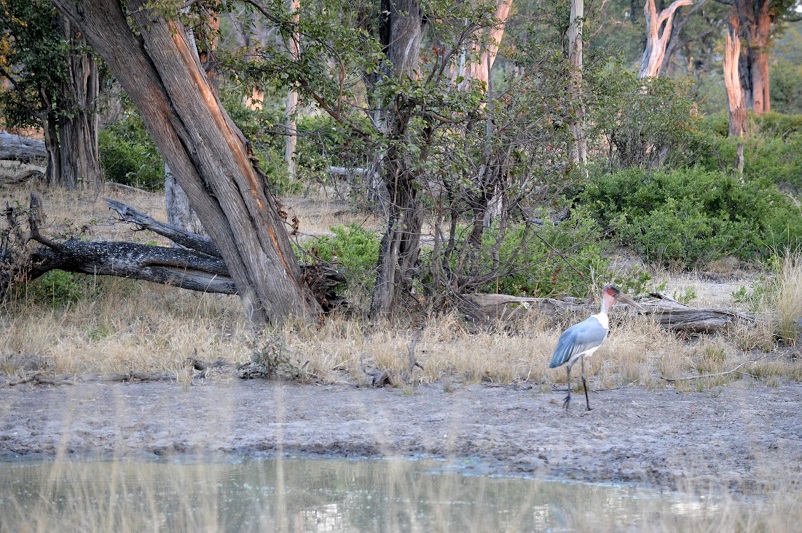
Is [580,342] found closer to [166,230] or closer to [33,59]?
[166,230]

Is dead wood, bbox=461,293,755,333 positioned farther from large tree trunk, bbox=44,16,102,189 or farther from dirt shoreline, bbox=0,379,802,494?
large tree trunk, bbox=44,16,102,189

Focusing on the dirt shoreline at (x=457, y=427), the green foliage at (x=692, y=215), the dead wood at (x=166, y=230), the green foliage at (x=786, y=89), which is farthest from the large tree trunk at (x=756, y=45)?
the dirt shoreline at (x=457, y=427)

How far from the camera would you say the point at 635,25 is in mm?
41938

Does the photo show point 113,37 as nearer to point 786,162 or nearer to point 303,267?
point 303,267

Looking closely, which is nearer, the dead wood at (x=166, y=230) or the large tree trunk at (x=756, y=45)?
the dead wood at (x=166, y=230)

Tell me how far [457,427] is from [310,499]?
1544 mm

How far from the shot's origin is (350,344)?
8.78 meters

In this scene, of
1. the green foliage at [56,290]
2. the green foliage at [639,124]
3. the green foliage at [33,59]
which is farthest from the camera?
the green foliage at [639,124]

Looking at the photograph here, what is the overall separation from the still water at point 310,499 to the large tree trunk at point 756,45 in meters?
35.4

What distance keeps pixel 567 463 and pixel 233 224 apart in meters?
4.50

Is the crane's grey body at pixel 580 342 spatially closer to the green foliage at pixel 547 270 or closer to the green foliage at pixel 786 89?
the green foliage at pixel 547 270

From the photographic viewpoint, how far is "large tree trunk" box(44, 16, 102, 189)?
18.8m

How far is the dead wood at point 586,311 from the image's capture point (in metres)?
9.65

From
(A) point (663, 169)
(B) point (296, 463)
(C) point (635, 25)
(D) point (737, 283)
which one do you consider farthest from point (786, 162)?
(C) point (635, 25)
